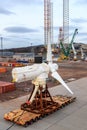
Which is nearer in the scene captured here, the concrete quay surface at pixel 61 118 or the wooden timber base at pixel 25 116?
the concrete quay surface at pixel 61 118

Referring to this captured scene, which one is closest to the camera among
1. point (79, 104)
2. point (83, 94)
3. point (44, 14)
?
point (79, 104)

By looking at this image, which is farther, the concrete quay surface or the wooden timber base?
the wooden timber base

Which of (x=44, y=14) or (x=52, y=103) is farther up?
(x=44, y=14)

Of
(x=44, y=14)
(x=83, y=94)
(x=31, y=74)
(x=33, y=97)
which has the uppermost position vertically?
(x=44, y=14)

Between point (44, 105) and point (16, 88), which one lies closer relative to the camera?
point (44, 105)

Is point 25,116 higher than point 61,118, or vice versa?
point 25,116

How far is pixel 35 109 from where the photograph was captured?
17.5 m

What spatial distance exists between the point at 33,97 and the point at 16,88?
10.7 meters

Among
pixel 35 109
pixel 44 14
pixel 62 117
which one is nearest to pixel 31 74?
pixel 35 109

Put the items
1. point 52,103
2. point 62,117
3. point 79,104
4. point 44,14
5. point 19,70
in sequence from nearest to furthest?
point 19,70
point 62,117
point 52,103
point 79,104
point 44,14

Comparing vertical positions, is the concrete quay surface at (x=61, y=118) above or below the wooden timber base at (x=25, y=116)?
below

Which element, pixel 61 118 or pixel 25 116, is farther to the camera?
pixel 61 118

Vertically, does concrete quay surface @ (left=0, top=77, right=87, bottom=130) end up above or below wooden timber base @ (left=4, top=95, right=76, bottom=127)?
below

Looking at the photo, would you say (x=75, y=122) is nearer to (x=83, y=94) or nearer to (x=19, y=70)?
(x=19, y=70)
